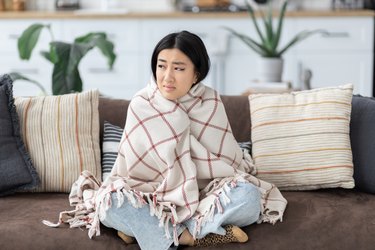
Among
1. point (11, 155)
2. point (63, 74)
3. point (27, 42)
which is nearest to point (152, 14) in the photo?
point (27, 42)

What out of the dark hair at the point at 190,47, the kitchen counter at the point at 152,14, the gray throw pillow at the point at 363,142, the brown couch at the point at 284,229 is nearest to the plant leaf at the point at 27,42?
the brown couch at the point at 284,229

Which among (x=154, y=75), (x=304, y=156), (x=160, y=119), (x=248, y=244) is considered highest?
(x=154, y=75)

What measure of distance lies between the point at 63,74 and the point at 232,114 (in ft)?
2.85

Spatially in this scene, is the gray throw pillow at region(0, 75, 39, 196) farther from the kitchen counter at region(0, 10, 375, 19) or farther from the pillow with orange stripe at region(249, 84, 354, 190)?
the kitchen counter at region(0, 10, 375, 19)

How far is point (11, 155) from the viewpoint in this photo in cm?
253

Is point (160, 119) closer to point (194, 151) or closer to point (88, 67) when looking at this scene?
point (194, 151)

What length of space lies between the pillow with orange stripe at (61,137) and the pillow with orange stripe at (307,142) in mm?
619

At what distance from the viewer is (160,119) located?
2330 millimetres

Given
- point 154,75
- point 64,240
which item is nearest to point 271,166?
point 154,75

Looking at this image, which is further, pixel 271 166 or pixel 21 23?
pixel 21 23

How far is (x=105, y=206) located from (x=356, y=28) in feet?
10.3

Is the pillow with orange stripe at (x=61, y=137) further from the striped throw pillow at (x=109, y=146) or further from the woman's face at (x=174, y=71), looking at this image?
the woman's face at (x=174, y=71)

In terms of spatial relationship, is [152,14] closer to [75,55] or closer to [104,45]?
[104,45]

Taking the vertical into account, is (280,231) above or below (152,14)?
below
